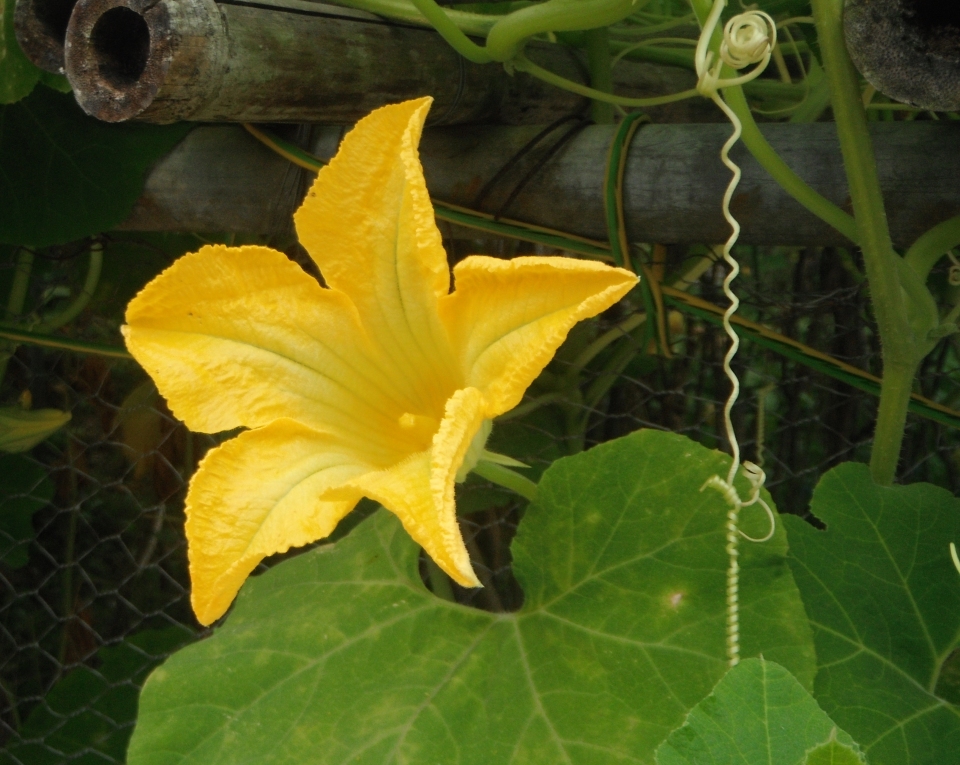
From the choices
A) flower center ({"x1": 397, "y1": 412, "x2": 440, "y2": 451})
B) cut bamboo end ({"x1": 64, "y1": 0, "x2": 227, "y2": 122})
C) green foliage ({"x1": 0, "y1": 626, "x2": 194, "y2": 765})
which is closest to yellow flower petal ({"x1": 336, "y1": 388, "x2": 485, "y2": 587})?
flower center ({"x1": 397, "y1": 412, "x2": 440, "y2": 451})

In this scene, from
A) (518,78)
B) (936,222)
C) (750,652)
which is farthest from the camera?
(518,78)

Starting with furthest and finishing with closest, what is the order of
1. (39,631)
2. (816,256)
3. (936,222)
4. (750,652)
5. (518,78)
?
(39,631) → (816,256) → (518,78) → (936,222) → (750,652)

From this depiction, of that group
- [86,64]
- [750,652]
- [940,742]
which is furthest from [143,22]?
[940,742]

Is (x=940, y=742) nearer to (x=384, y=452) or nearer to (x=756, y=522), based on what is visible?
(x=756, y=522)

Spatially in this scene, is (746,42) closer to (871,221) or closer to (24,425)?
(871,221)

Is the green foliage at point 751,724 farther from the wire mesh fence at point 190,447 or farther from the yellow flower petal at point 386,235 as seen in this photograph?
the wire mesh fence at point 190,447

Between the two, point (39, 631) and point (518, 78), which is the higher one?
point (518, 78)
